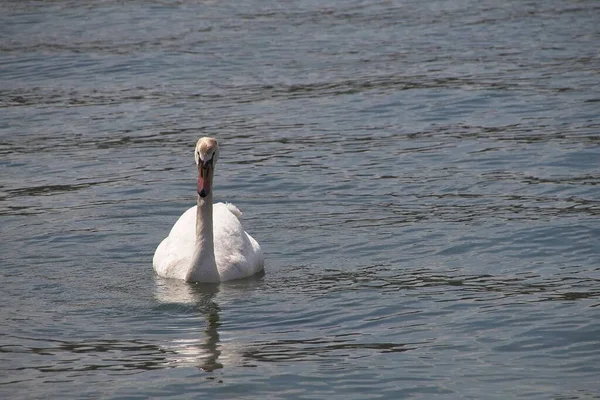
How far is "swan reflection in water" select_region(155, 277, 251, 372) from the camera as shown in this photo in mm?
10422

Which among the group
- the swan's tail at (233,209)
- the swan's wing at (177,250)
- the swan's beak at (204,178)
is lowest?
the swan's wing at (177,250)

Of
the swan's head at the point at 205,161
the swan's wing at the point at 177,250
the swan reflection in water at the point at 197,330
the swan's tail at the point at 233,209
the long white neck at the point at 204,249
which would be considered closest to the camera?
the swan reflection in water at the point at 197,330

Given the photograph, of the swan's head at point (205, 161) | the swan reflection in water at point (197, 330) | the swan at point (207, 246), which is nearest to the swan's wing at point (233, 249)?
the swan at point (207, 246)

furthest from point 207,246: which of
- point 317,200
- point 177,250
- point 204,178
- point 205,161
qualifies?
point 317,200

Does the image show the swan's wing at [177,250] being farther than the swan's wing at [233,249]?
Yes

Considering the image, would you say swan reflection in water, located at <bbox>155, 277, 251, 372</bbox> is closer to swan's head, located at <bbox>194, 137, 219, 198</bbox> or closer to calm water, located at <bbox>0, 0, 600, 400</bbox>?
calm water, located at <bbox>0, 0, 600, 400</bbox>

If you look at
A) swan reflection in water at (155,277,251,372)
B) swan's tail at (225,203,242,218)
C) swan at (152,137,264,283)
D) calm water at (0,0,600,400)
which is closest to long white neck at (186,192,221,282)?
swan at (152,137,264,283)

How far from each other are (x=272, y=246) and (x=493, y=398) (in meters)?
5.24

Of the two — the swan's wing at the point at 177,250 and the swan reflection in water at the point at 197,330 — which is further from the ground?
the swan's wing at the point at 177,250

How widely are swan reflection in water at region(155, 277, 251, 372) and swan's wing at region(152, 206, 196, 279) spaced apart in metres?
0.12

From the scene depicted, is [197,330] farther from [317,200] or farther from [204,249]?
[317,200]

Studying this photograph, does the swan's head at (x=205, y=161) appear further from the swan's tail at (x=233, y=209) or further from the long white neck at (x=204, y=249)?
the swan's tail at (x=233, y=209)

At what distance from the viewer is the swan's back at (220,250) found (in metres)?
13.2

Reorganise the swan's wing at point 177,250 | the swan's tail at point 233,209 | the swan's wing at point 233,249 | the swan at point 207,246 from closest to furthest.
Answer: the swan at point 207,246
the swan's wing at point 233,249
the swan's wing at point 177,250
the swan's tail at point 233,209
